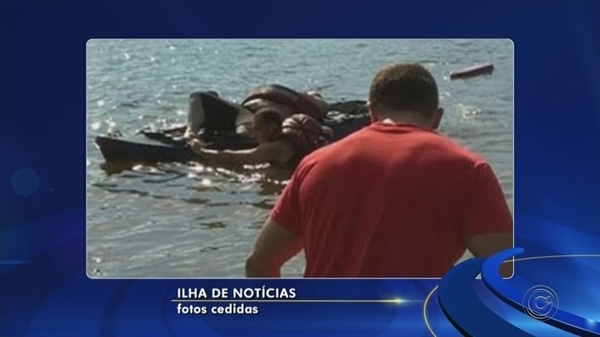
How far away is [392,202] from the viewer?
6.63 ft

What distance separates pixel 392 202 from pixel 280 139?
1.13ft

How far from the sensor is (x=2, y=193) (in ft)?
6.97

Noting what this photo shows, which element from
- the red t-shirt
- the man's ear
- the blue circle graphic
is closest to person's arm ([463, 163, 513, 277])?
the red t-shirt

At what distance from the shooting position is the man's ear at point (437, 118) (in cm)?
204

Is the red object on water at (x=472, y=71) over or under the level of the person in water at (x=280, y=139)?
over

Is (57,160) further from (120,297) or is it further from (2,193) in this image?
(120,297)

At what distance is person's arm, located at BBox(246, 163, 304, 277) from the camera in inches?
80.4

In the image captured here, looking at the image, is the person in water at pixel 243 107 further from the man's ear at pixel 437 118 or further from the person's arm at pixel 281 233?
the man's ear at pixel 437 118

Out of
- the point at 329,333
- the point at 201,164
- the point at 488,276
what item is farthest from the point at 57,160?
the point at 488,276

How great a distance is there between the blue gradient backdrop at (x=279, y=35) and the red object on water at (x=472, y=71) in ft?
0.30

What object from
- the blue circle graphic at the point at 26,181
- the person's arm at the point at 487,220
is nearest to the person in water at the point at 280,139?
the person's arm at the point at 487,220

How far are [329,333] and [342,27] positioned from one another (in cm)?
84

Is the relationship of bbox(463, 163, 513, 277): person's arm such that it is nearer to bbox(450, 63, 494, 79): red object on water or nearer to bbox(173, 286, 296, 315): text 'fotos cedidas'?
bbox(450, 63, 494, 79): red object on water

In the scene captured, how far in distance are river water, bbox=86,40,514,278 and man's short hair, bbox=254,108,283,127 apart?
70 mm
